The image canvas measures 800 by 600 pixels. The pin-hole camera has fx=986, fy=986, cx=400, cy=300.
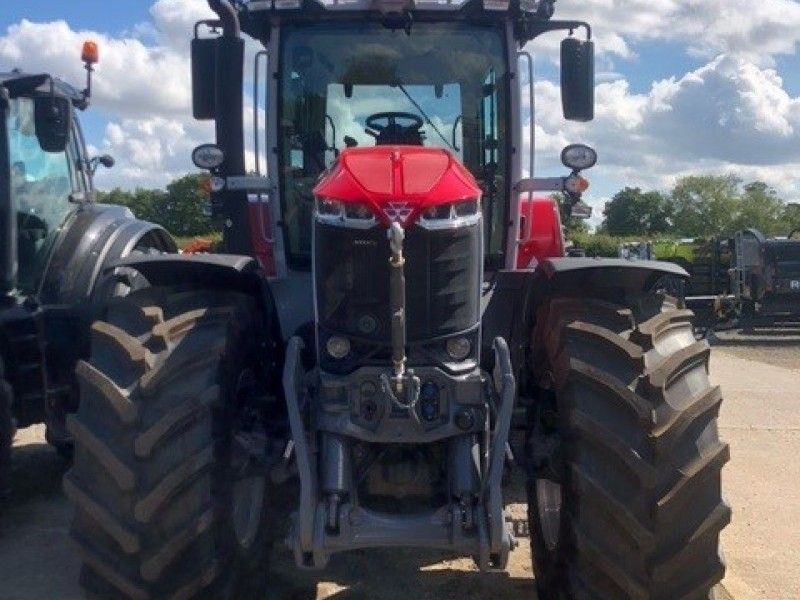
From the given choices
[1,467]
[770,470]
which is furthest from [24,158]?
[770,470]

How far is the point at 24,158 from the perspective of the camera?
6.00m

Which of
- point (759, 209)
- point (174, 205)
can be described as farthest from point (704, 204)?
point (174, 205)

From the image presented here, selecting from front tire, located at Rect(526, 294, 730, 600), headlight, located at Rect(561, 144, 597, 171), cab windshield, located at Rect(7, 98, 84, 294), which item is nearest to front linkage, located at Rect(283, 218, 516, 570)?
front tire, located at Rect(526, 294, 730, 600)

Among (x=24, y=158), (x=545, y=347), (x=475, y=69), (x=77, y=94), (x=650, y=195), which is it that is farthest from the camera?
(x=650, y=195)

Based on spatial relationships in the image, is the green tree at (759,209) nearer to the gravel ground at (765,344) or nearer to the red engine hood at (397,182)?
the gravel ground at (765,344)

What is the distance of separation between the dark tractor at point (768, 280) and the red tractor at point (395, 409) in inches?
565

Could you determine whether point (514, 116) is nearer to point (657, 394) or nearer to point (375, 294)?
point (375, 294)

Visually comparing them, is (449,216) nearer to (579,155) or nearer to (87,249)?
(579,155)

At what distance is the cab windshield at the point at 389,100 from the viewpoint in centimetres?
469

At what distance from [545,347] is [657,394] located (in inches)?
25.6

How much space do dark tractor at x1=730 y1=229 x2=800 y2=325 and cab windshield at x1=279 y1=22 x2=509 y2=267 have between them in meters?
14.3

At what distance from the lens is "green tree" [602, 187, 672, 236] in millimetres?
70656

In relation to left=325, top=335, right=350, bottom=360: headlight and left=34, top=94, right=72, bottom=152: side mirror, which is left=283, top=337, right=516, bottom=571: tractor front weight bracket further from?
left=34, top=94, right=72, bottom=152: side mirror

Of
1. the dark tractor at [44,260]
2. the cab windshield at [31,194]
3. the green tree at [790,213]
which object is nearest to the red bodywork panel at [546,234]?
the dark tractor at [44,260]
